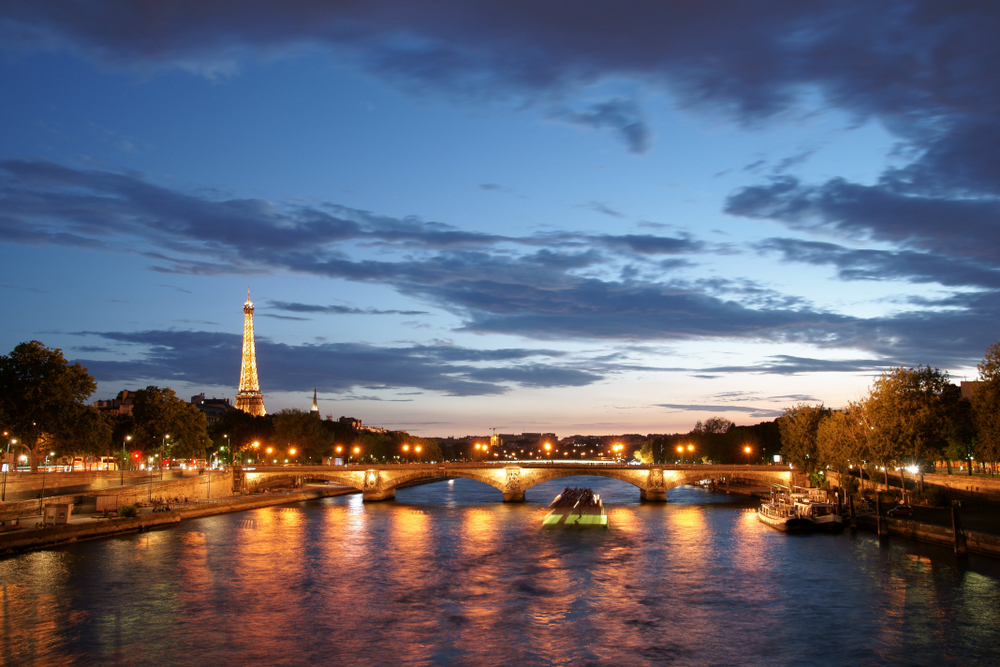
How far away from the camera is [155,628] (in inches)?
1128

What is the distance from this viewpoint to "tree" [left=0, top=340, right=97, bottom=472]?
63.4 metres

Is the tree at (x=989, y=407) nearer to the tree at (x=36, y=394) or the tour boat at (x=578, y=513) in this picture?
the tour boat at (x=578, y=513)

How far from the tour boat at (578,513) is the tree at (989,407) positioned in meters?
28.7

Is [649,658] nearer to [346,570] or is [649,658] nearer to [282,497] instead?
[346,570]

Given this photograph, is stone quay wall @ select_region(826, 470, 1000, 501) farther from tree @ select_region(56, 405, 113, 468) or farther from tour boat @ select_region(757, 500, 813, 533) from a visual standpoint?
tree @ select_region(56, 405, 113, 468)

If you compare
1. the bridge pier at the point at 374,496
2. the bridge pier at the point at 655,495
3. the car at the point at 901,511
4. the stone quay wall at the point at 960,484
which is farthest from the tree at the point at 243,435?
the car at the point at 901,511

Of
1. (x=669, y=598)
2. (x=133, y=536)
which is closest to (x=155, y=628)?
(x=669, y=598)

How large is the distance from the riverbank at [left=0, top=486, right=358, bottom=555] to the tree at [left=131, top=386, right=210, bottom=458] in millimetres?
14099

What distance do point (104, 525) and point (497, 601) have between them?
32.0 meters

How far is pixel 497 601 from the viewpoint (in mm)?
33969

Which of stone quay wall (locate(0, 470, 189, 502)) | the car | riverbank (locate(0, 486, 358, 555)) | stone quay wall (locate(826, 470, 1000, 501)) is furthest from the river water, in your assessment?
stone quay wall (locate(826, 470, 1000, 501))

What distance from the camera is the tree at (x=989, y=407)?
56688 mm

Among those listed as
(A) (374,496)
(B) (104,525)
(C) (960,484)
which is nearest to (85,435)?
(B) (104,525)

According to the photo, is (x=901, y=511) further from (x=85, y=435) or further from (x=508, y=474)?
(x=85, y=435)
